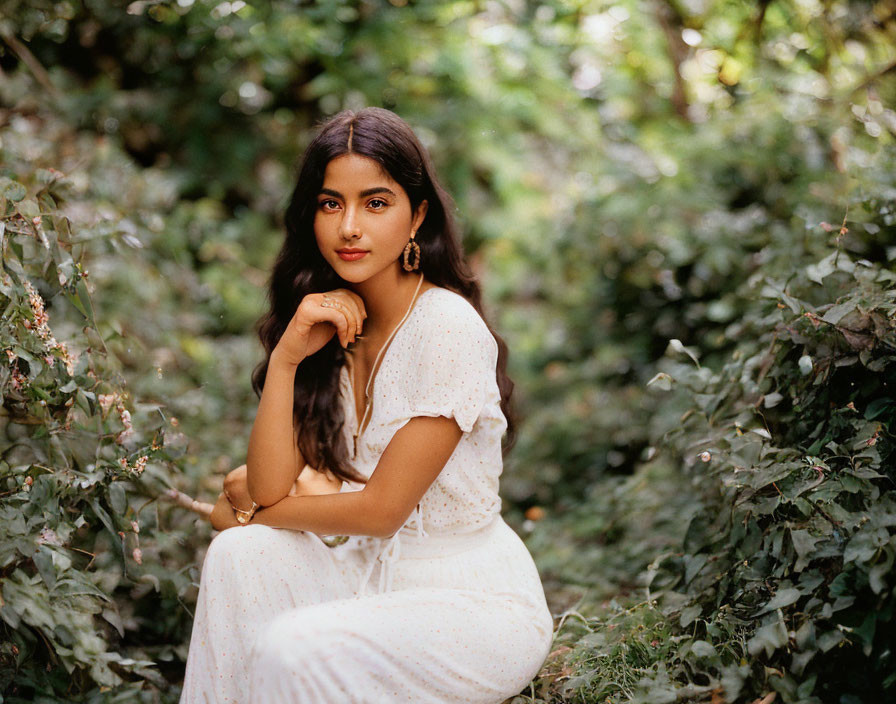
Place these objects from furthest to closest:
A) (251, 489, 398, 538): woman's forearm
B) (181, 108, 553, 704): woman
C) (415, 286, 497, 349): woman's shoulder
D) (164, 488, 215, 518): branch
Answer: (164, 488, 215, 518): branch < (415, 286, 497, 349): woman's shoulder < (251, 489, 398, 538): woman's forearm < (181, 108, 553, 704): woman

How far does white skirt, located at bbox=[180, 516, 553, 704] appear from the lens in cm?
167

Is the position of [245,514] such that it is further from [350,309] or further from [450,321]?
[450,321]

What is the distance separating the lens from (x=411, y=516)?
83.3 inches

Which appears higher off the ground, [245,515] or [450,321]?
[450,321]

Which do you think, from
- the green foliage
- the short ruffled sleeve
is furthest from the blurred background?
the short ruffled sleeve

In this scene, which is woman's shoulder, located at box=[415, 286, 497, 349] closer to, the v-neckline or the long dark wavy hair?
the v-neckline

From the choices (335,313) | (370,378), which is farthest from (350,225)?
(370,378)

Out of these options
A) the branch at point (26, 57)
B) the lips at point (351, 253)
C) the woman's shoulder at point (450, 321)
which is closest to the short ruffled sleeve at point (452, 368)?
the woman's shoulder at point (450, 321)

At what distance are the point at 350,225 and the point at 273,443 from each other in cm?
55

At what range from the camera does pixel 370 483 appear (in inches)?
75.4

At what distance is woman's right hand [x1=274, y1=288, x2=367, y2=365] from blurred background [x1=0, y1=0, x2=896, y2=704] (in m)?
0.46

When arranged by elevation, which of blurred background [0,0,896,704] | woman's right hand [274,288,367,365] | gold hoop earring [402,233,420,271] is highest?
gold hoop earring [402,233,420,271]

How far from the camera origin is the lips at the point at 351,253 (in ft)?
6.78

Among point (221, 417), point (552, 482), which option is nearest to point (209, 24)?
point (221, 417)
